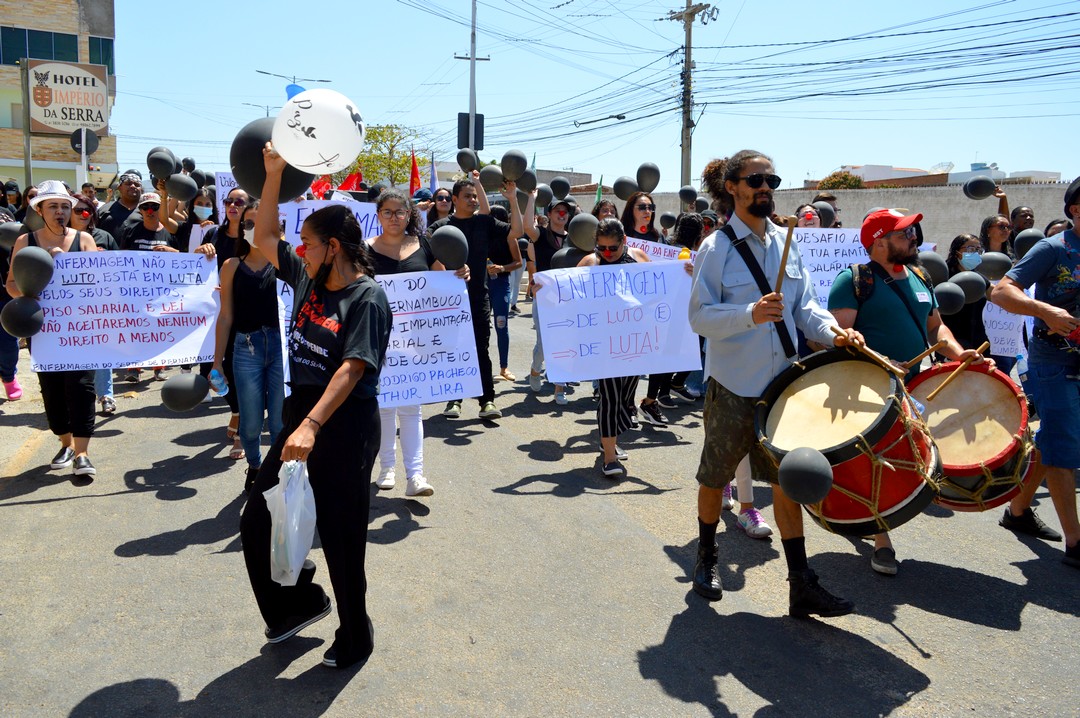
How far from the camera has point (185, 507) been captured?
5574 mm

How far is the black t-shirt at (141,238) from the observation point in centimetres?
852

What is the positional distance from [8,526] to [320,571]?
83.9 inches

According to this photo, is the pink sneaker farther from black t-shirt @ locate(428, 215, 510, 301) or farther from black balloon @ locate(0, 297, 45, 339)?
black t-shirt @ locate(428, 215, 510, 301)

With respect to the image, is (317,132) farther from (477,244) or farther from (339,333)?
(477,244)

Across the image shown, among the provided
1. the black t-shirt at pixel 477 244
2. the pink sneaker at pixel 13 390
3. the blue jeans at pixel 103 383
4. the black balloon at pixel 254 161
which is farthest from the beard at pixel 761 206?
the pink sneaker at pixel 13 390

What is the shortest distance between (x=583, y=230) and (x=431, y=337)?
185 centimetres

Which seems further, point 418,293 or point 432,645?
point 418,293

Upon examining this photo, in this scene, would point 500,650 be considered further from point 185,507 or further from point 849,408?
point 185,507

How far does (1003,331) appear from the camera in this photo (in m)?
7.12

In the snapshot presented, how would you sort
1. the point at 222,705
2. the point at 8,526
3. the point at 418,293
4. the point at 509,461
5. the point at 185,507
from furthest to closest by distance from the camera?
1. the point at 509,461
2. the point at 418,293
3. the point at 185,507
4. the point at 8,526
5. the point at 222,705

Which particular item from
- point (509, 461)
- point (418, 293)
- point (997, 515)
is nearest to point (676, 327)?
point (509, 461)

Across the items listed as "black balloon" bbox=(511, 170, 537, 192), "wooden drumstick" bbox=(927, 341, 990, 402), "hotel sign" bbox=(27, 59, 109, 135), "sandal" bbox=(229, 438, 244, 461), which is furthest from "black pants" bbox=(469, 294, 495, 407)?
"hotel sign" bbox=(27, 59, 109, 135)

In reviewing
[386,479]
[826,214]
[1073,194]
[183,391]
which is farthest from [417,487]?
[826,214]

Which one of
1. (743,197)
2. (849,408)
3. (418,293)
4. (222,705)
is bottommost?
(222,705)
